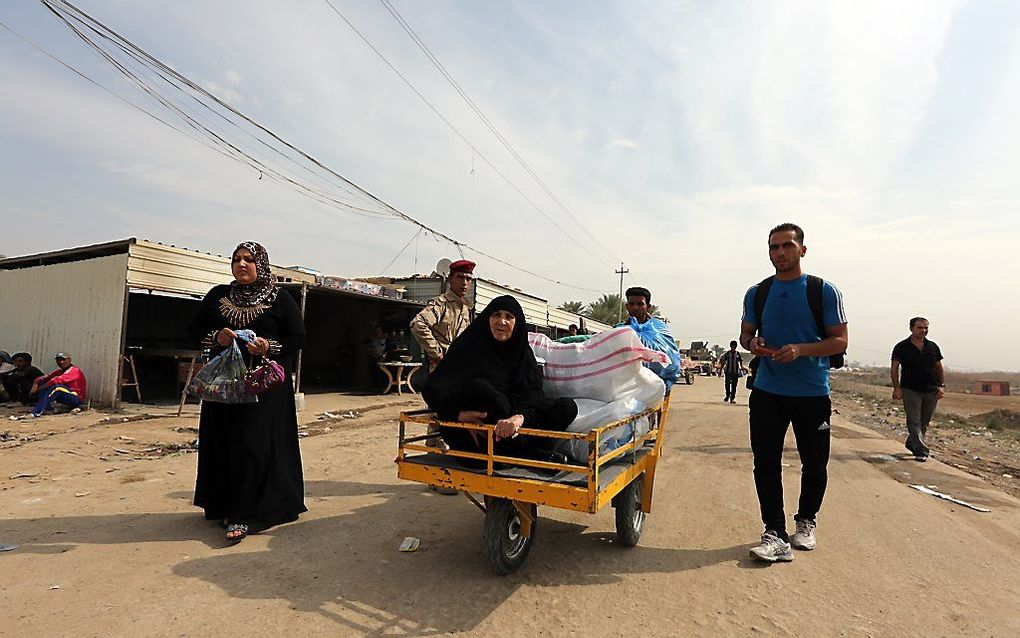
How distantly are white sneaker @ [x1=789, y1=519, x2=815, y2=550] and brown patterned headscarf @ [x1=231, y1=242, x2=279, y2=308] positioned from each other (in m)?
4.18

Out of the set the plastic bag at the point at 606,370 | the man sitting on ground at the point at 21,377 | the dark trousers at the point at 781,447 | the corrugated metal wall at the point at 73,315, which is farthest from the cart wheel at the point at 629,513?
the man sitting on ground at the point at 21,377

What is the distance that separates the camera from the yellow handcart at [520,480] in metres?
2.83

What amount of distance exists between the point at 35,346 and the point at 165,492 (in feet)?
30.8

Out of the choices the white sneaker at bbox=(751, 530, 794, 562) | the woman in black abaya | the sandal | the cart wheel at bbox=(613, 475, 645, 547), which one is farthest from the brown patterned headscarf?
the white sneaker at bbox=(751, 530, 794, 562)

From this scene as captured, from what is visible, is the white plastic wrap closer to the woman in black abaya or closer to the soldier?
the soldier

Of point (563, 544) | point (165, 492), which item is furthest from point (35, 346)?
point (563, 544)

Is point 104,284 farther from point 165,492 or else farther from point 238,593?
point 238,593

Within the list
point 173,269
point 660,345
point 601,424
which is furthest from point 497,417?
point 173,269

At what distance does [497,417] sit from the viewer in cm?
322

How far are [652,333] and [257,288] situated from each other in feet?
10.3

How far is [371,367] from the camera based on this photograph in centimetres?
1712

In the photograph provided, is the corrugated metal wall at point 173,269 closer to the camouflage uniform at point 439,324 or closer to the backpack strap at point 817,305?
the camouflage uniform at point 439,324

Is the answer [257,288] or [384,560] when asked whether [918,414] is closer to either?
[384,560]

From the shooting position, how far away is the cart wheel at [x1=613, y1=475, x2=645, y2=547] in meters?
3.63
